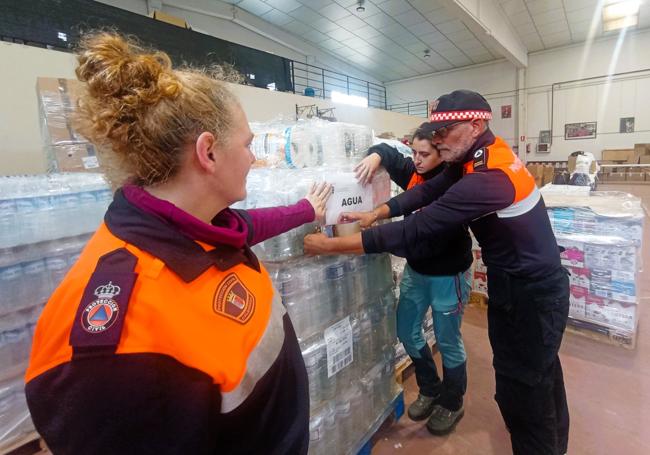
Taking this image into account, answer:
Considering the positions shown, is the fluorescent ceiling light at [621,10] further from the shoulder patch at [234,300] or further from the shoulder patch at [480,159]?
the shoulder patch at [234,300]

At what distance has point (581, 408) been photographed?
2.01 m

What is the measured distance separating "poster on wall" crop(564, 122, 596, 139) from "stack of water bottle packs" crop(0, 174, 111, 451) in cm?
1177

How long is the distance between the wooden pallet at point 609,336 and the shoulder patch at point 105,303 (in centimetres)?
330

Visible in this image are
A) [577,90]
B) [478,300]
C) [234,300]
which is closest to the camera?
[234,300]

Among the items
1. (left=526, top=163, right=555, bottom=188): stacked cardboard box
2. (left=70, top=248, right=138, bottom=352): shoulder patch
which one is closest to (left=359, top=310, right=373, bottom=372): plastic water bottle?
(left=70, top=248, right=138, bottom=352): shoulder patch

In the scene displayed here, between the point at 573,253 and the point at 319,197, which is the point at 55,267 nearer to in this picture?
the point at 319,197

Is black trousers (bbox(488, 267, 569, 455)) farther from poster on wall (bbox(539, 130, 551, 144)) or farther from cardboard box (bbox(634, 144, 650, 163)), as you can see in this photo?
poster on wall (bbox(539, 130, 551, 144))

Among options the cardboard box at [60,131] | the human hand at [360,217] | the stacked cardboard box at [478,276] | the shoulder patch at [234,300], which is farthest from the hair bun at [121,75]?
the stacked cardboard box at [478,276]

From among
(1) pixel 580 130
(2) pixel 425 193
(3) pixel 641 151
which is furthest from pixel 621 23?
(2) pixel 425 193

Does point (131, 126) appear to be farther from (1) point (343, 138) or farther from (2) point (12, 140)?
(2) point (12, 140)

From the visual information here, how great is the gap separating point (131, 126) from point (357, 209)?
97cm

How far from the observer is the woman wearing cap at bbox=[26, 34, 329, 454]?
19.5 inches

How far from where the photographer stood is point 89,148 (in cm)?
251

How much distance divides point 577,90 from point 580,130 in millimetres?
1096
